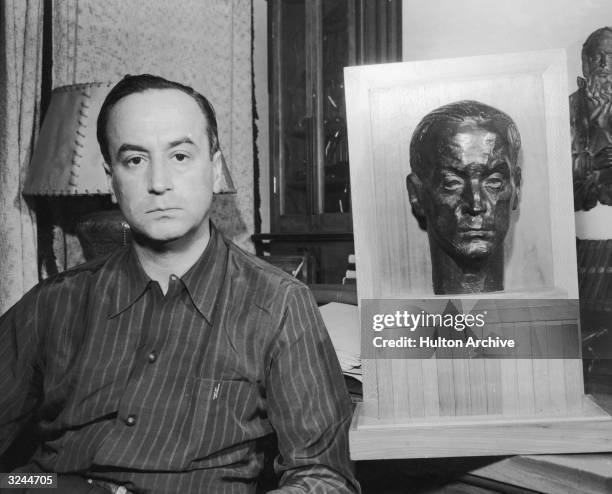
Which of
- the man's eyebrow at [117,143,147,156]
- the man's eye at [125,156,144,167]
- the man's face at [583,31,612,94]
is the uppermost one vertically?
the man's face at [583,31,612,94]

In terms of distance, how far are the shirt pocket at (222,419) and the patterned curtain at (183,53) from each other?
0.82 meters

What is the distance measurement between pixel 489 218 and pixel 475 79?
0.20 meters

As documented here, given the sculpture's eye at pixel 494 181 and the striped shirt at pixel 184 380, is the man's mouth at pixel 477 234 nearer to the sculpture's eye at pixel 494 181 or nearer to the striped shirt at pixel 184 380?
the sculpture's eye at pixel 494 181

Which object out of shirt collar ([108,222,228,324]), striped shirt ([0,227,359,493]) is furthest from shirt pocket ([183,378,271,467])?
shirt collar ([108,222,228,324])

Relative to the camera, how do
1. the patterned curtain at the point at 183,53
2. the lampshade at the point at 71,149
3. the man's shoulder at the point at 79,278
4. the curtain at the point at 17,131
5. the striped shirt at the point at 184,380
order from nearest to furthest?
1. the striped shirt at the point at 184,380
2. the man's shoulder at the point at 79,278
3. the lampshade at the point at 71,149
4. the curtain at the point at 17,131
5. the patterned curtain at the point at 183,53

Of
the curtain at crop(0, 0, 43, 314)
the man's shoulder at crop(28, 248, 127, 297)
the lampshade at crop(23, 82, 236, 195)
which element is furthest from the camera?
the curtain at crop(0, 0, 43, 314)

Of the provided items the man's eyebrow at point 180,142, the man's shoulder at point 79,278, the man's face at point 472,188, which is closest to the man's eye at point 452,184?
the man's face at point 472,188

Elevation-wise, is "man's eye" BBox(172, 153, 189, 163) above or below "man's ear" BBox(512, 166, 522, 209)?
above

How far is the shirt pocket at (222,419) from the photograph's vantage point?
0.78 meters

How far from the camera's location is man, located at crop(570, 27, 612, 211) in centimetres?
91

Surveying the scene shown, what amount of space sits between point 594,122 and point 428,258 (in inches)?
14.7

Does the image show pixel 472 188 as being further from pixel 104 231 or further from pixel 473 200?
pixel 104 231

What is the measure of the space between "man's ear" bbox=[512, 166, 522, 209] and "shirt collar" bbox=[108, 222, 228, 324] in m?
0.44

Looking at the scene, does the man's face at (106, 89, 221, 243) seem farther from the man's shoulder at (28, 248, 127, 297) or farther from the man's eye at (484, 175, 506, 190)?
the man's eye at (484, 175, 506, 190)
